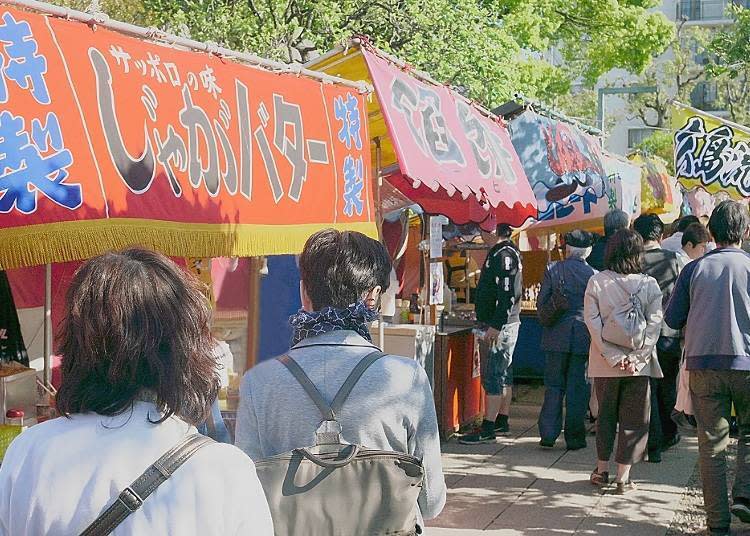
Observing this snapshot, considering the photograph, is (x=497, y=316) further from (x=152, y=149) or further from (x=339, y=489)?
(x=339, y=489)

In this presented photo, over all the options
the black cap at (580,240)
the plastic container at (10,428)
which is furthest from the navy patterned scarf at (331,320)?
the black cap at (580,240)

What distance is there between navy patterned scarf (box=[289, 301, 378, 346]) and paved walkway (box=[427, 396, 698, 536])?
3801 millimetres

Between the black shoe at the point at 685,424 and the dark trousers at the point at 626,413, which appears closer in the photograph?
the dark trousers at the point at 626,413

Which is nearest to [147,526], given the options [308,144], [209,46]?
[209,46]

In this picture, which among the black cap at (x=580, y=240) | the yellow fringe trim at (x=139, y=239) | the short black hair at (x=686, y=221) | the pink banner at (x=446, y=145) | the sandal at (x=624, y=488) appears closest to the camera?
the yellow fringe trim at (x=139, y=239)

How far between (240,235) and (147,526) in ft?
9.15

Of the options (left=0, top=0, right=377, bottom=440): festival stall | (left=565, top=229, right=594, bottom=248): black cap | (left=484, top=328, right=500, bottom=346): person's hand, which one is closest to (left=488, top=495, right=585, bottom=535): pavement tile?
(left=484, top=328, right=500, bottom=346): person's hand

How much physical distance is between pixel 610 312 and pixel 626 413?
28.9 inches

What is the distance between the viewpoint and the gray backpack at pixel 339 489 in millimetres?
2596

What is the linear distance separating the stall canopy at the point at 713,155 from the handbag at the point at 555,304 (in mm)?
5959

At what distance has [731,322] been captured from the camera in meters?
5.89

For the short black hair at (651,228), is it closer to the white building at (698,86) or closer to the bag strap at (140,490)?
the bag strap at (140,490)

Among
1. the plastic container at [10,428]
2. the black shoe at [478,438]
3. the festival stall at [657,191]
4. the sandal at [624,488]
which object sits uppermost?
the festival stall at [657,191]

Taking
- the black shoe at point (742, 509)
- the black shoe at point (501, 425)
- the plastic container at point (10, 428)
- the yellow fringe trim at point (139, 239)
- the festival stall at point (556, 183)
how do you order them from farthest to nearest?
the black shoe at point (501, 425) → the festival stall at point (556, 183) → the black shoe at point (742, 509) → the plastic container at point (10, 428) → the yellow fringe trim at point (139, 239)
